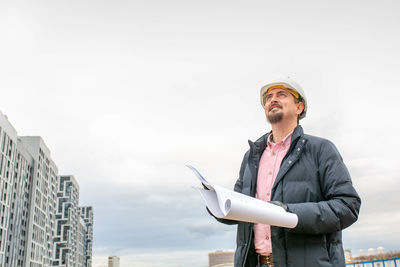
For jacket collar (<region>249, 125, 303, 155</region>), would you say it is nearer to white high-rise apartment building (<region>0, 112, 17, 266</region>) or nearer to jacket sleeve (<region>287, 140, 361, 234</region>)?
jacket sleeve (<region>287, 140, 361, 234</region>)

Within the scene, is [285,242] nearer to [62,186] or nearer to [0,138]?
[0,138]

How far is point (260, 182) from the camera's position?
2.91 m

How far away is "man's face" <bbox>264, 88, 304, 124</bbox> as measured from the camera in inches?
117

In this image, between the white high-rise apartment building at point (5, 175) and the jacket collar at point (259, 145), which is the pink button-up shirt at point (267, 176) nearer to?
the jacket collar at point (259, 145)

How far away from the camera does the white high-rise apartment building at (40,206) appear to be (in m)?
74.9

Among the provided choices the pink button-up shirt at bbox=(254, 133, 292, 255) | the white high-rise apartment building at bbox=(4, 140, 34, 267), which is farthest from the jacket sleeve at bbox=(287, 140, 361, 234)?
the white high-rise apartment building at bbox=(4, 140, 34, 267)

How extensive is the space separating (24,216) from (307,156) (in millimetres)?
78254

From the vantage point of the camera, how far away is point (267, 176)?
2.87 metres

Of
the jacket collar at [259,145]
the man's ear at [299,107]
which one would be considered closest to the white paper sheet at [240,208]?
the jacket collar at [259,145]

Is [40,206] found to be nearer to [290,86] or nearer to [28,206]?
[28,206]

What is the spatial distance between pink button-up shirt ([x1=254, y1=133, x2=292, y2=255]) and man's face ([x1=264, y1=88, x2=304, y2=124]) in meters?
0.16

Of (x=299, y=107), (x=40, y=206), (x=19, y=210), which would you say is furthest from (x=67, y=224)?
(x=299, y=107)

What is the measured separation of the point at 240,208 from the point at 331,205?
721 millimetres

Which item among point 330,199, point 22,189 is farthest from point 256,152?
point 22,189
